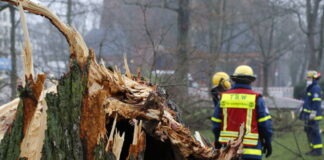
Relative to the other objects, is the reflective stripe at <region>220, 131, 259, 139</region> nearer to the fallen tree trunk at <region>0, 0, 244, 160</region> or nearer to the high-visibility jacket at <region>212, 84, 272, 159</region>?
the high-visibility jacket at <region>212, 84, 272, 159</region>

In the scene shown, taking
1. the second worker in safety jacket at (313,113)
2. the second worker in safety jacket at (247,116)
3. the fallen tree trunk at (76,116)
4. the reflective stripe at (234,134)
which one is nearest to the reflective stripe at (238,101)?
the second worker in safety jacket at (247,116)

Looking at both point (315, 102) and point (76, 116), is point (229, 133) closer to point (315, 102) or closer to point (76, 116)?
point (76, 116)

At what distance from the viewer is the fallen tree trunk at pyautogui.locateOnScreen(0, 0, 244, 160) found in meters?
1.96

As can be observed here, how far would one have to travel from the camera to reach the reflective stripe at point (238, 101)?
13.1ft

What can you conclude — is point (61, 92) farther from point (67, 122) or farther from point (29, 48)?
point (29, 48)

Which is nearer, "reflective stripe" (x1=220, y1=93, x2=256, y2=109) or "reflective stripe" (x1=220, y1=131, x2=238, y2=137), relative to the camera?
"reflective stripe" (x1=220, y1=93, x2=256, y2=109)

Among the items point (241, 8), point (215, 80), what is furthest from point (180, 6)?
point (241, 8)

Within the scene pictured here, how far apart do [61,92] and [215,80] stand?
4.48 meters

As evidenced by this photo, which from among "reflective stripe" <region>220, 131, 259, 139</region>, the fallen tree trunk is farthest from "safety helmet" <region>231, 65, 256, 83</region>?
the fallen tree trunk

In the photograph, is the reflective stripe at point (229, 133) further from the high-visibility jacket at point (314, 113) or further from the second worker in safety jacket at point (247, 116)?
the high-visibility jacket at point (314, 113)

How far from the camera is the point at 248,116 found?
13.1ft

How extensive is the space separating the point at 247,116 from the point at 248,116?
0.01m

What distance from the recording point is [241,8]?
65.2 ft

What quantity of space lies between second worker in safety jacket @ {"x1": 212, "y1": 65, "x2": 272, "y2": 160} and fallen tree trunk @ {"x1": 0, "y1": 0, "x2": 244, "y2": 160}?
75.7 inches
